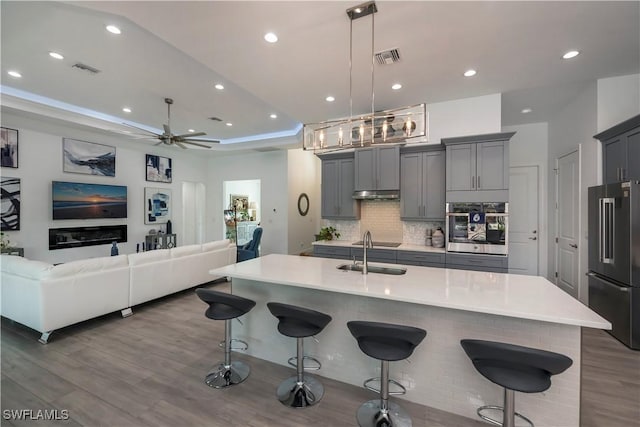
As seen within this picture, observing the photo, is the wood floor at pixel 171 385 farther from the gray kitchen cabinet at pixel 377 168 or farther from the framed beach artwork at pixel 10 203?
the gray kitchen cabinet at pixel 377 168

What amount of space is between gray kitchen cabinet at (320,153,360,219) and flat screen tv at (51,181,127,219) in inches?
205

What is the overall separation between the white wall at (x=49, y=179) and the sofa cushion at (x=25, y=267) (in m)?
2.40

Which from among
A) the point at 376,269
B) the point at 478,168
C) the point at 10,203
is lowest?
the point at 376,269

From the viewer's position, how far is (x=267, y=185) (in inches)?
314

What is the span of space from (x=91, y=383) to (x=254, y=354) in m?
1.39

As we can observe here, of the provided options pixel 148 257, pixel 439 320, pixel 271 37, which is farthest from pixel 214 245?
pixel 439 320

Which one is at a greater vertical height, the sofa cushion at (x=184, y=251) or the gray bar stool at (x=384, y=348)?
the sofa cushion at (x=184, y=251)

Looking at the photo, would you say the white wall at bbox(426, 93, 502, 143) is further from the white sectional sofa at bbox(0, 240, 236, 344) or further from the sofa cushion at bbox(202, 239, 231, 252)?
the white sectional sofa at bbox(0, 240, 236, 344)

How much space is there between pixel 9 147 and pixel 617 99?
9550mm

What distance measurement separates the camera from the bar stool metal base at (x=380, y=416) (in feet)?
6.26

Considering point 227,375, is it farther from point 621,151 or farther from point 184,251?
point 621,151

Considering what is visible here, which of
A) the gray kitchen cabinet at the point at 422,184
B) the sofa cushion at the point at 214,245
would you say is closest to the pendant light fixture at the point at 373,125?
the gray kitchen cabinet at the point at 422,184

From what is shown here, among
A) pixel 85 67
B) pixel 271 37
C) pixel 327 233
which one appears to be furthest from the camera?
pixel 327 233

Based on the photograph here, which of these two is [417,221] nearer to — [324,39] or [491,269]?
[491,269]
